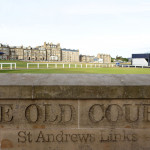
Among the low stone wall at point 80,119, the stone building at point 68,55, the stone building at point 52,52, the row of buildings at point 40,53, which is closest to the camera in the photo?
the low stone wall at point 80,119

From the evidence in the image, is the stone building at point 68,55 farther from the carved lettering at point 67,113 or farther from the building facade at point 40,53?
the carved lettering at point 67,113

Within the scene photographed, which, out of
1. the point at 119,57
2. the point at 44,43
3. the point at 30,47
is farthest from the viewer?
the point at 119,57

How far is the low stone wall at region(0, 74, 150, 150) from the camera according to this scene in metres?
2.77

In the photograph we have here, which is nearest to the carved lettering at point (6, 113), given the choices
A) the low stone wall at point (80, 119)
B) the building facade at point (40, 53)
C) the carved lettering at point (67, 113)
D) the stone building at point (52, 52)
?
the low stone wall at point (80, 119)

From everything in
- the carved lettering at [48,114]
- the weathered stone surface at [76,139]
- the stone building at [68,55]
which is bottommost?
the weathered stone surface at [76,139]

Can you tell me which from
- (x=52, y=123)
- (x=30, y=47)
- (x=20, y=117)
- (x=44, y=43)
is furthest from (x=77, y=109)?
(x=44, y=43)

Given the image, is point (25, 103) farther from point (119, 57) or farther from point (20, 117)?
point (119, 57)

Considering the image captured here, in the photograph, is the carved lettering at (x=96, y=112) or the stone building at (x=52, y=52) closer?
the carved lettering at (x=96, y=112)

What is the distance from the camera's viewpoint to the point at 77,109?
2.83 m

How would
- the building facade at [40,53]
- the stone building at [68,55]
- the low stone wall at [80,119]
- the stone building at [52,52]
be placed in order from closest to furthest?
1. the low stone wall at [80,119]
2. the building facade at [40,53]
3. the stone building at [52,52]
4. the stone building at [68,55]

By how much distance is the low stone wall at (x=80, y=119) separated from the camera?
2.77m

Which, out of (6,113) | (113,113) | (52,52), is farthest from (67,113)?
(52,52)

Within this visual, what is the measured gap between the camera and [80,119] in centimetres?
283

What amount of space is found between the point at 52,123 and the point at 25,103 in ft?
1.74
